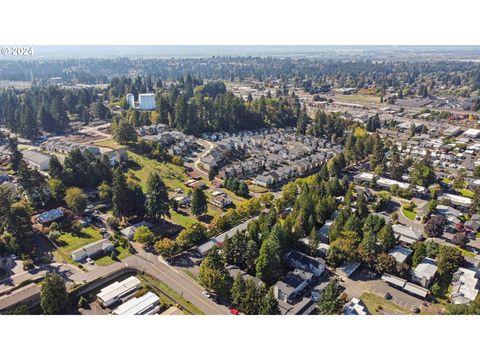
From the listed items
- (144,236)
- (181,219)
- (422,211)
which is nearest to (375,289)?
(422,211)

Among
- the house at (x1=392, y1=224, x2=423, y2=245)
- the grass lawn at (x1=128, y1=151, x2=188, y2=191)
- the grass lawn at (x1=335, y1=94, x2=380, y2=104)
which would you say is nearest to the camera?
the house at (x1=392, y1=224, x2=423, y2=245)

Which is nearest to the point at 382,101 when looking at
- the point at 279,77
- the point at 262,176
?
the point at 279,77

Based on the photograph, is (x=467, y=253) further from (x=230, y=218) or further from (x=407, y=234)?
(x=230, y=218)

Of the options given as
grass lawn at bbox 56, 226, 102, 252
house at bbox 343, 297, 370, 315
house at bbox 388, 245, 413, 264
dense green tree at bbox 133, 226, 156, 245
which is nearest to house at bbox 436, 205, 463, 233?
house at bbox 388, 245, 413, 264

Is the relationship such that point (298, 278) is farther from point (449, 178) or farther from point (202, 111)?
point (202, 111)

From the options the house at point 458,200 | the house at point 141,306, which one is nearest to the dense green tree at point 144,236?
the house at point 141,306

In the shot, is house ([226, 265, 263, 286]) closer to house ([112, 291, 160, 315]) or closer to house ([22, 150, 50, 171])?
house ([112, 291, 160, 315])

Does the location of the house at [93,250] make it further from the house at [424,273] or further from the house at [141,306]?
the house at [424,273]
